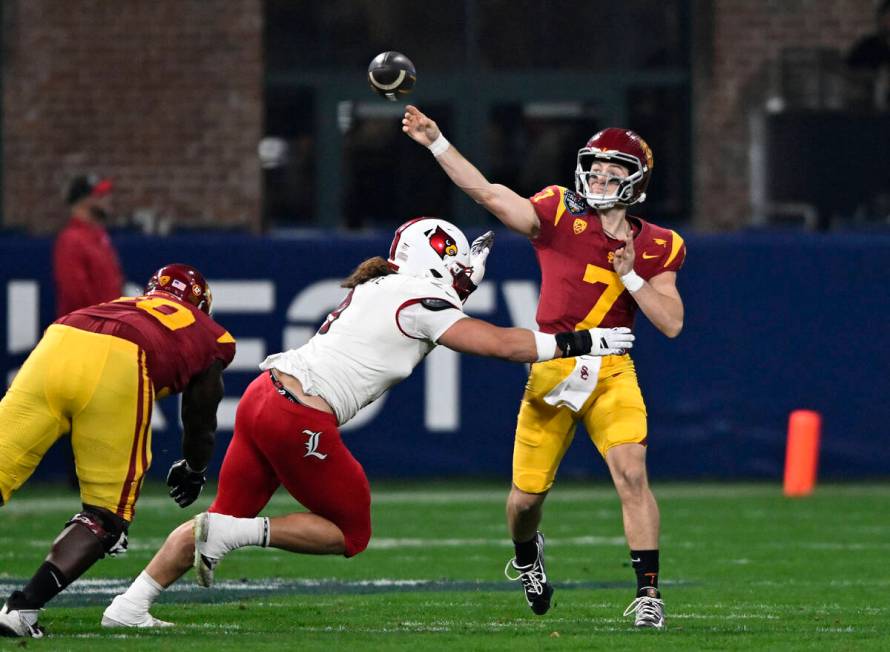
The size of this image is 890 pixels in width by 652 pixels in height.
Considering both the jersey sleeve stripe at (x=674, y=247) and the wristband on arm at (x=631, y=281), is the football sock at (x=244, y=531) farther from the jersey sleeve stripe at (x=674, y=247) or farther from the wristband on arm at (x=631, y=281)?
the jersey sleeve stripe at (x=674, y=247)

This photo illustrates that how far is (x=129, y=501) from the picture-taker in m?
6.95

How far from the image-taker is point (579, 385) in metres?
7.58

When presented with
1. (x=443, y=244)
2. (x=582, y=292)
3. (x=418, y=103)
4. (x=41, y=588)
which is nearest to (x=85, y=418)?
(x=41, y=588)

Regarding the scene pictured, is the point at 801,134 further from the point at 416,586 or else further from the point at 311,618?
the point at 311,618

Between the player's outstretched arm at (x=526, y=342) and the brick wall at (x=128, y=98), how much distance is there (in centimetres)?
1100

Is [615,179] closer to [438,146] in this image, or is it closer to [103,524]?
[438,146]

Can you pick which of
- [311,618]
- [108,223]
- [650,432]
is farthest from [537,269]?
[311,618]

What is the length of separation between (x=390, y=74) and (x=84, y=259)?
5.44 meters

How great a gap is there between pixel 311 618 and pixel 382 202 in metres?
10.9

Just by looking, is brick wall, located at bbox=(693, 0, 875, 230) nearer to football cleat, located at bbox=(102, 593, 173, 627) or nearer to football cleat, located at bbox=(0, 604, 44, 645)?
football cleat, located at bbox=(102, 593, 173, 627)

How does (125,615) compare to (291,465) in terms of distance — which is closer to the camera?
(291,465)

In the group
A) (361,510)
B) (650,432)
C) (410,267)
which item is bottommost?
(650,432)

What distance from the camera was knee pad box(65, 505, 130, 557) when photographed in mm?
6871

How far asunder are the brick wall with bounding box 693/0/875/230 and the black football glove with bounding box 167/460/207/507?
449 inches
